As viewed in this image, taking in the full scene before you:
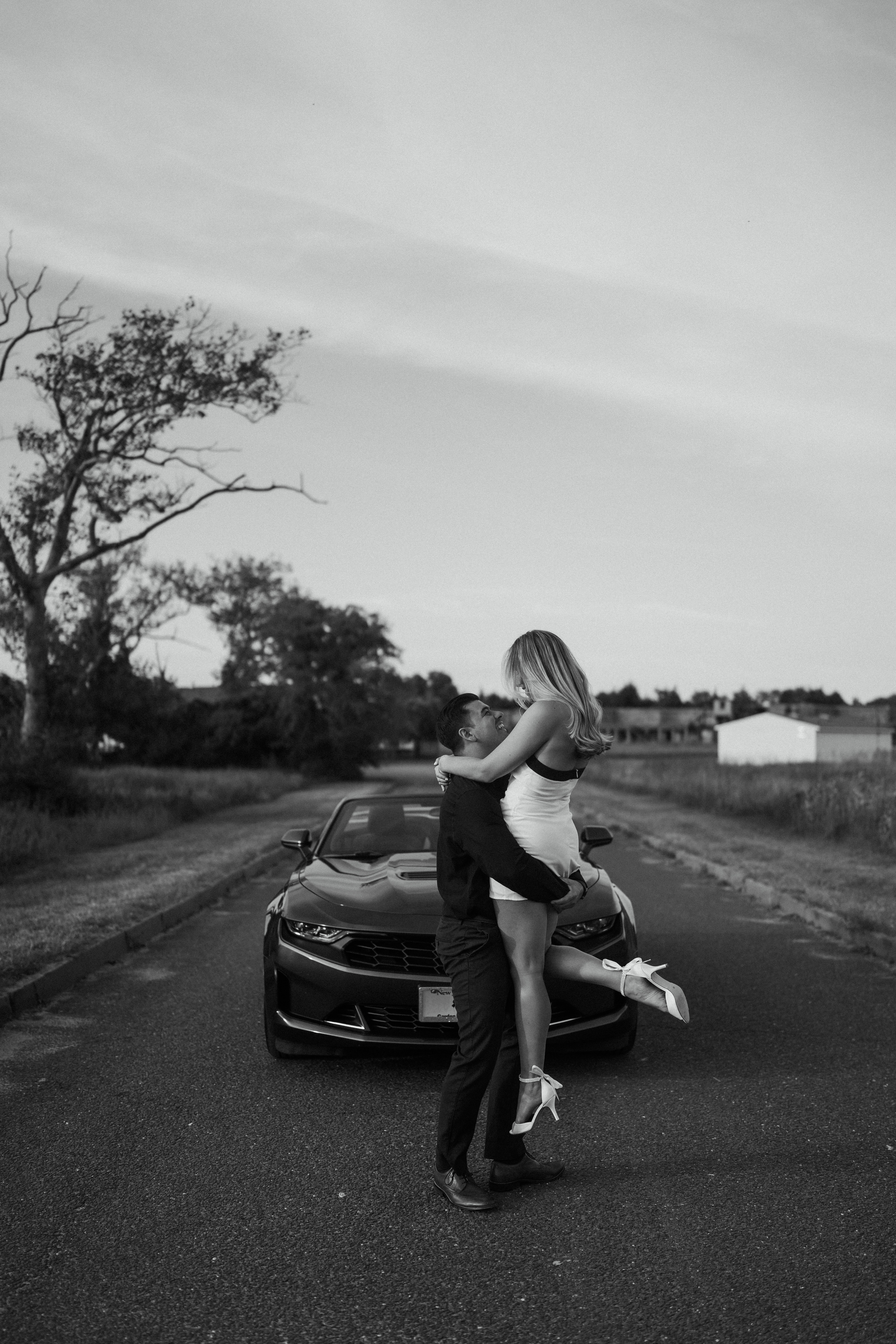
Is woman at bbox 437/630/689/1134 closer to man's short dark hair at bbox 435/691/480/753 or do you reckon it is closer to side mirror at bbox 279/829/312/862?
man's short dark hair at bbox 435/691/480/753

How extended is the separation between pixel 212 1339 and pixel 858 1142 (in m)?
2.57

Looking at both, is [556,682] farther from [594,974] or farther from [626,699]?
[626,699]

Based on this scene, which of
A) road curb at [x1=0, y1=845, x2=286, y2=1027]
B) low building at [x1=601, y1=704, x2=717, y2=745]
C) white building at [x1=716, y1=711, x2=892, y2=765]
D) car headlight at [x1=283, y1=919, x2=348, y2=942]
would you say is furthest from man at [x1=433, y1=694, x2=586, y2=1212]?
low building at [x1=601, y1=704, x2=717, y2=745]

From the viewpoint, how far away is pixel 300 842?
24.3ft

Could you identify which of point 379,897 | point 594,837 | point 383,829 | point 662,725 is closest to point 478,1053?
point 379,897

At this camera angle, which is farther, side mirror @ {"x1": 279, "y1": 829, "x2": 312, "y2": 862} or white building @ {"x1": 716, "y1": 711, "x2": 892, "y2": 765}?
white building @ {"x1": 716, "y1": 711, "x2": 892, "y2": 765}

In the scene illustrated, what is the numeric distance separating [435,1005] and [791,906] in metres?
7.07

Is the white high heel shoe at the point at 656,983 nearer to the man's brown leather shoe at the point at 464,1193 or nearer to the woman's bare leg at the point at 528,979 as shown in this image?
the woman's bare leg at the point at 528,979

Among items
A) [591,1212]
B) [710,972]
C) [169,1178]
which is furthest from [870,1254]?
[710,972]

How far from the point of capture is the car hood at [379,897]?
225 inches

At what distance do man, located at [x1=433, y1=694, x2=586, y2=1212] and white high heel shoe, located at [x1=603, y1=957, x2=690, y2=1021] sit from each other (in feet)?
0.91

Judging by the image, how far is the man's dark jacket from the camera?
390 cm

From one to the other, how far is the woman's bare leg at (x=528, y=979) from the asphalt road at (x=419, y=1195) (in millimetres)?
371

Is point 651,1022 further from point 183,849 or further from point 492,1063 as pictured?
point 183,849
